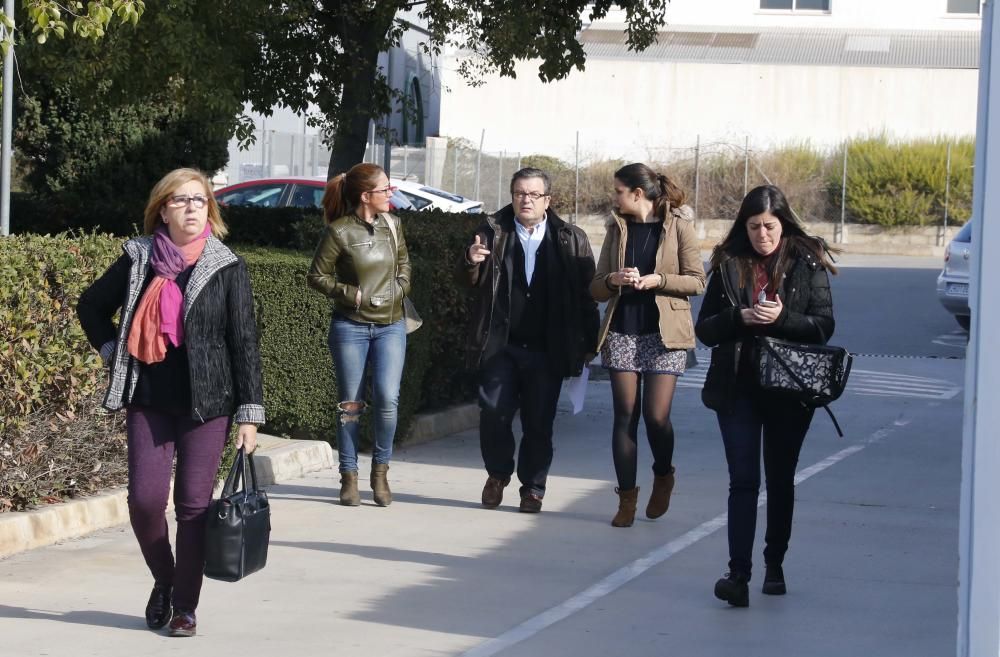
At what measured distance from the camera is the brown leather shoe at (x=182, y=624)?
559 cm

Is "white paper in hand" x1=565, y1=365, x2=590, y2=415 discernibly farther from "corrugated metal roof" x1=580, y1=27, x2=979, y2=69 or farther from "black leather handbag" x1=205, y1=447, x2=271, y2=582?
"corrugated metal roof" x1=580, y1=27, x2=979, y2=69

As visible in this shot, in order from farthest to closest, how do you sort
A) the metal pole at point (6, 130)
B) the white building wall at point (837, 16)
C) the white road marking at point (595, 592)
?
the white building wall at point (837, 16) → the metal pole at point (6, 130) → the white road marking at point (595, 592)

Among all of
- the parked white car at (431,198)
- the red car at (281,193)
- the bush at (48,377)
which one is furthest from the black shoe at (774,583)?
the parked white car at (431,198)

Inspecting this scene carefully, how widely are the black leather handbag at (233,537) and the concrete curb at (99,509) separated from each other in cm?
175

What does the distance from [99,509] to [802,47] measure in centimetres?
3744

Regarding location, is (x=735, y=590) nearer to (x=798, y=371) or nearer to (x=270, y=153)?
(x=798, y=371)

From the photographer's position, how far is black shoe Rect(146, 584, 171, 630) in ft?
18.6

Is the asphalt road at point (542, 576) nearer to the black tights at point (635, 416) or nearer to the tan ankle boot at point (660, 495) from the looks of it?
the tan ankle boot at point (660, 495)

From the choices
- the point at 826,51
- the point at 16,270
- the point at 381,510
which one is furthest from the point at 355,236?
the point at 826,51

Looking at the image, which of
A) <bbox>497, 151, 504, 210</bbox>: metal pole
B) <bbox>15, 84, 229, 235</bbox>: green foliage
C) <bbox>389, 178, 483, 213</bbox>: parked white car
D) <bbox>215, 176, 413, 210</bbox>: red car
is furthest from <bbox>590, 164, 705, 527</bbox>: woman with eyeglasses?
<bbox>497, 151, 504, 210</bbox>: metal pole

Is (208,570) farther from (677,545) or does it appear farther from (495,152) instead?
(495,152)

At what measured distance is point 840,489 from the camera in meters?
8.95

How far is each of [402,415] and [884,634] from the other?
4582mm

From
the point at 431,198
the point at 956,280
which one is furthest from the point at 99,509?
the point at 431,198
